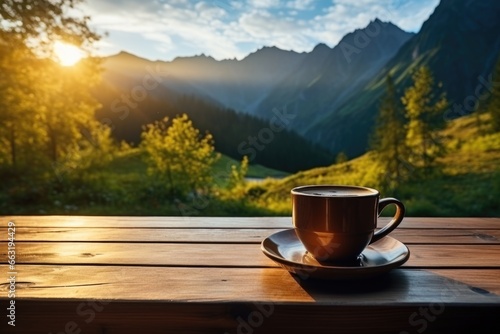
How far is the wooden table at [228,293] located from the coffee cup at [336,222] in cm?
8

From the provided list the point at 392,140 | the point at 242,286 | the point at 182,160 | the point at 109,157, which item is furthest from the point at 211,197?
the point at 242,286

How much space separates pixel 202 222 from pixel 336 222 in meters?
0.70

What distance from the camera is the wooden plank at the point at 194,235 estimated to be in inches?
45.4

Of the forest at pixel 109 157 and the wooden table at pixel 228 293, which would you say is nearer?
the wooden table at pixel 228 293

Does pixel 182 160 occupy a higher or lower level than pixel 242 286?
lower

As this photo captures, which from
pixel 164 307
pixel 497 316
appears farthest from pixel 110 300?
pixel 497 316

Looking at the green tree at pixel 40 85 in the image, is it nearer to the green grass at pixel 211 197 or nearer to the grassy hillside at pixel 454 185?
the green grass at pixel 211 197

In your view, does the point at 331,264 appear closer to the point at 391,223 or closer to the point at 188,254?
the point at 391,223

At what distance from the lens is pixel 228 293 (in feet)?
2.42

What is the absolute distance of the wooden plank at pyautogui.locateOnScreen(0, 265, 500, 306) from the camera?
711mm

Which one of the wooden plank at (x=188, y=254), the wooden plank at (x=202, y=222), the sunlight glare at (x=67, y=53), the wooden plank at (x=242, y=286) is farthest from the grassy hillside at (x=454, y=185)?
the wooden plank at (x=242, y=286)

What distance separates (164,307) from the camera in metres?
0.70

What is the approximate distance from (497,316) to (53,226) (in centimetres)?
135

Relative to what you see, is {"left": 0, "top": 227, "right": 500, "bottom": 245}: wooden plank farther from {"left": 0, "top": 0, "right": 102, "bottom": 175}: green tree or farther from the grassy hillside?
{"left": 0, "top": 0, "right": 102, "bottom": 175}: green tree
